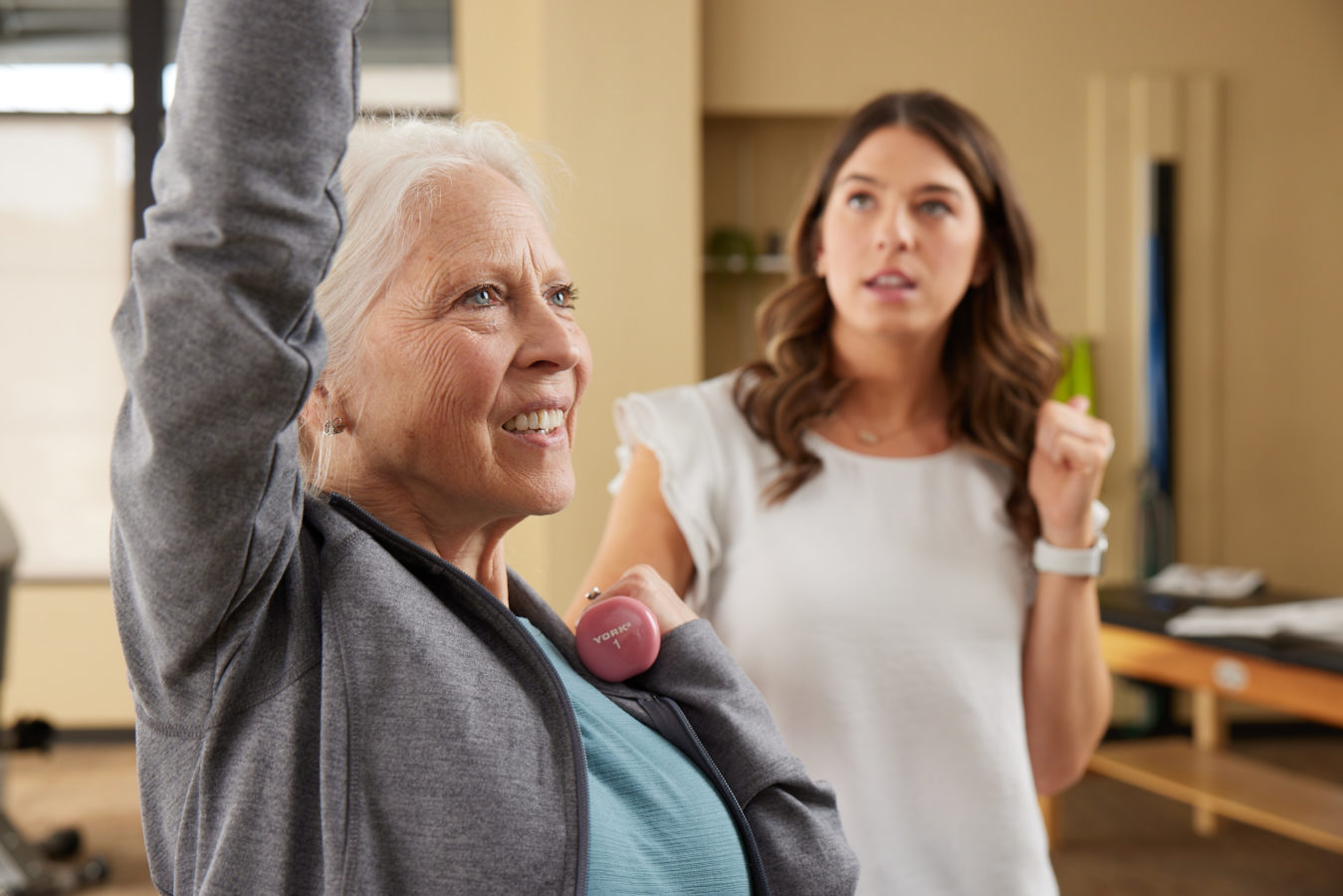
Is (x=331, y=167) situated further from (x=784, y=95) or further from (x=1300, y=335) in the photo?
(x=1300, y=335)

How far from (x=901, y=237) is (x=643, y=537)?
46 cm

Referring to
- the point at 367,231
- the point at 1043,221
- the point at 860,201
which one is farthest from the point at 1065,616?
the point at 1043,221

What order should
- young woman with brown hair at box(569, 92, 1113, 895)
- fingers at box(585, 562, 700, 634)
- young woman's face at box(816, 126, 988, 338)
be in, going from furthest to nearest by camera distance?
young woman's face at box(816, 126, 988, 338) < young woman with brown hair at box(569, 92, 1113, 895) < fingers at box(585, 562, 700, 634)

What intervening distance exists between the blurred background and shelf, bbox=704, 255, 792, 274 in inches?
0.5

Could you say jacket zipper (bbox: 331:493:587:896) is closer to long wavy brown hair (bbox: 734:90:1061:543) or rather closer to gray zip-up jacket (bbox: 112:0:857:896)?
gray zip-up jacket (bbox: 112:0:857:896)

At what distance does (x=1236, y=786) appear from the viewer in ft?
11.3

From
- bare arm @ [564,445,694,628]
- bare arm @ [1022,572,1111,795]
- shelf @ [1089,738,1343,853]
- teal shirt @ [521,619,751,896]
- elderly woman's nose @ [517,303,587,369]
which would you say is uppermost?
elderly woman's nose @ [517,303,587,369]

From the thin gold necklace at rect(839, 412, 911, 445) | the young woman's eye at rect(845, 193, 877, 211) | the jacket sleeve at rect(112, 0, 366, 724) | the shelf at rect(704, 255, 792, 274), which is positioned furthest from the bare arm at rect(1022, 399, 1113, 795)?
the shelf at rect(704, 255, 792, 274)

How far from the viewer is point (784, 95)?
476 cm

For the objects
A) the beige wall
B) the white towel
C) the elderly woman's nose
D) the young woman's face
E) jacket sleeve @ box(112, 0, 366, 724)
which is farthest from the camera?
the beige wall

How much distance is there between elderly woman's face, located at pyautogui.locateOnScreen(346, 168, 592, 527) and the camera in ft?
2.61

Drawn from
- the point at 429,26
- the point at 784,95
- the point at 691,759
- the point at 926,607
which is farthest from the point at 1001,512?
the point at 429,26

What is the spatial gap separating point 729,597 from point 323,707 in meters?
0.70

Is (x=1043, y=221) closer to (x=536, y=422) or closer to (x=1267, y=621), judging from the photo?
(x=1267, y=621)
